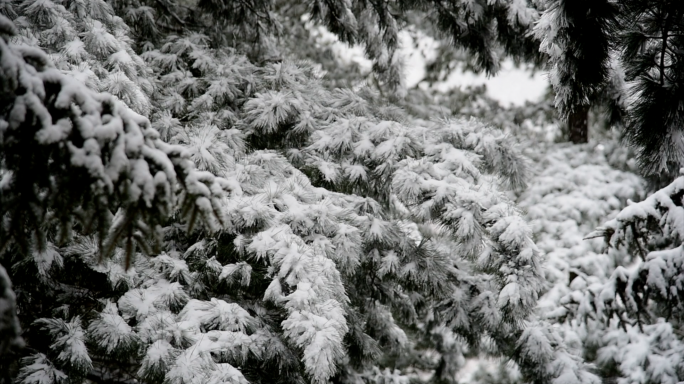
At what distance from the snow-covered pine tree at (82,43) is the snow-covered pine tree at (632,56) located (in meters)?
2.31

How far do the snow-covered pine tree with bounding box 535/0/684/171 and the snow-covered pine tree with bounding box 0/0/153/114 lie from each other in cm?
231

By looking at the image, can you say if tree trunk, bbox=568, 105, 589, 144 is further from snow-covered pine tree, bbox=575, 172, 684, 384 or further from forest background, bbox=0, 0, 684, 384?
snow-covered pine tree, bbox=575, 172, 684, 384

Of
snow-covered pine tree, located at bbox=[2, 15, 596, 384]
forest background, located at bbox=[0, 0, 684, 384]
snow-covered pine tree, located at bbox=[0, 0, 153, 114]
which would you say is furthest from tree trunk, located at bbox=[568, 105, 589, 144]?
snow-covered pine tree, located at bbox=[0, 0, 153, 114]

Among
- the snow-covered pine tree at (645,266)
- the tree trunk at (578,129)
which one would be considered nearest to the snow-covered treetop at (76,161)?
the snow-covered pine tree at (645,266)

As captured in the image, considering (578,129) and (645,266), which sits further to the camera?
(578,129)

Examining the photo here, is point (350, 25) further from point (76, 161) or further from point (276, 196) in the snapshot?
point (76, 161)

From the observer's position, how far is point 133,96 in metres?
2.52

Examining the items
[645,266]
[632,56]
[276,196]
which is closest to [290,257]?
[276,196]

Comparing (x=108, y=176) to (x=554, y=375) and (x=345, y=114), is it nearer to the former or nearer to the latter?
(x=345, y=114)

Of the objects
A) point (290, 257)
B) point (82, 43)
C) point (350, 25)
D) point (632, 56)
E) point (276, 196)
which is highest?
point (632, 56)

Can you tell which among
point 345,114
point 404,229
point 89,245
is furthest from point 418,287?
point 89,245

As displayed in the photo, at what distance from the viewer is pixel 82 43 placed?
259 centimetres

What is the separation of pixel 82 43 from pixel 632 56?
10.2 ft

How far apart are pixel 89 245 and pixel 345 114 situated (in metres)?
2.08
